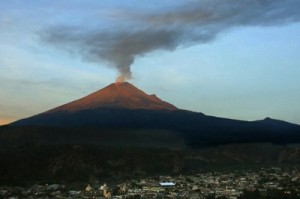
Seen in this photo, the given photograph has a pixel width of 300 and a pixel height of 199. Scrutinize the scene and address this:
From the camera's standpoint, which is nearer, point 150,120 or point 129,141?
point 129,141

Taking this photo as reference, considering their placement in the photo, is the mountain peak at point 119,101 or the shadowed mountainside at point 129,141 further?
the mountain peak at point 119,101

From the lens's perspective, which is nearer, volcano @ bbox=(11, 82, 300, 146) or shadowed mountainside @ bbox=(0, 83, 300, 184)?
shadowed mountainside @ bbox=(0, 83, 300, 184)

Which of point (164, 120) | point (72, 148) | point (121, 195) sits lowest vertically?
point (121, 195)

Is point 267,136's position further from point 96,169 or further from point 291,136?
point 96,169

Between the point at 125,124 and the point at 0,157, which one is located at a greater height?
the point at 125,124

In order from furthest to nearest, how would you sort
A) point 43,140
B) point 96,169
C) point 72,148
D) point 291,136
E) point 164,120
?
point 164,120 → point 291,136 → point 43,140 → point 72,148 → point 96,169

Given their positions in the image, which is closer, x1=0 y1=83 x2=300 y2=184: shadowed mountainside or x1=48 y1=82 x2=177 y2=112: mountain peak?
x1=0 y1=83 x2=300 y2=184: shadowed mountainside

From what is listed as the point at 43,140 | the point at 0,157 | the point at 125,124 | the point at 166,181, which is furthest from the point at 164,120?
the point at 166,181

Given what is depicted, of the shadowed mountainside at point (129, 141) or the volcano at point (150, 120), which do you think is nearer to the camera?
the shadowed mountainside at point (129, 141)
